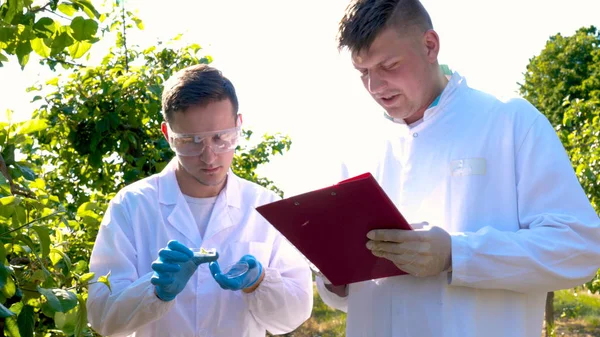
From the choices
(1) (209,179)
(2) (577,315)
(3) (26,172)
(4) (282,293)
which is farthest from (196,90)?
(2) (577,315)

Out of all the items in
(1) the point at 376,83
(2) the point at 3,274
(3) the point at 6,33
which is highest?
(3) the point at 6,33

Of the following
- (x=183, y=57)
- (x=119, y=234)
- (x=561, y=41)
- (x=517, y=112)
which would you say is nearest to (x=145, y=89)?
(x=183, y=57)

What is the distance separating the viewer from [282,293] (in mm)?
2945

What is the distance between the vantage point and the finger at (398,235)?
2.34 metres

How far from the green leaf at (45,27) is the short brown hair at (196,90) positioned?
2.41ft

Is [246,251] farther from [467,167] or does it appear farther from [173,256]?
[467,167]

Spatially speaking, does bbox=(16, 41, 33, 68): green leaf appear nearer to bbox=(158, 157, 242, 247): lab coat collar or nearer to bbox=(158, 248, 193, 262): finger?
bbox=(158, 248, 193, 262): finger

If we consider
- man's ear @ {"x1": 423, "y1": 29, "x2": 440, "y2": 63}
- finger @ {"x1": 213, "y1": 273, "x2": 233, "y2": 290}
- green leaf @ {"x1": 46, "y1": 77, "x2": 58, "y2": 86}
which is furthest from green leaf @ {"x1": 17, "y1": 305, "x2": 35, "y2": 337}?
green leaf @ {"x1": 46, "y1": 77, "x2": 58, "y2": 86}

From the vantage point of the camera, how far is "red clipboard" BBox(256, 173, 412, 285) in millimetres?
2307

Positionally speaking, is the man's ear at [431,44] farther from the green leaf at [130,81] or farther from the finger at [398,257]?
the green leaf at [130,81]

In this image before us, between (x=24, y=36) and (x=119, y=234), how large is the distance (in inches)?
35.6

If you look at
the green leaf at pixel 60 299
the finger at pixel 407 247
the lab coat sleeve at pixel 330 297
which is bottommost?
the lab coat sleeve at pixel 330 297

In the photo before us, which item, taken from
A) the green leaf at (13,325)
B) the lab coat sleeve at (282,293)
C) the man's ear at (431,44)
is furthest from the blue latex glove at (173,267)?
the man's ear at (431,44)

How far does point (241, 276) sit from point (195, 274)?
0.31 meters
